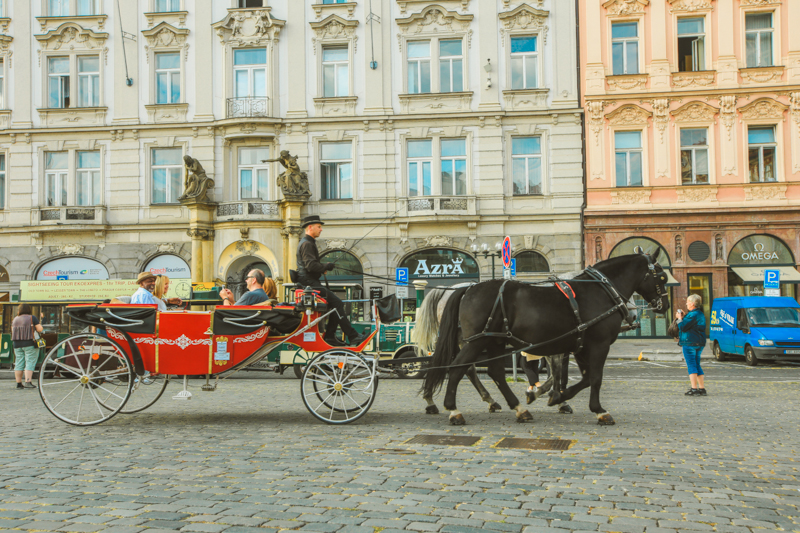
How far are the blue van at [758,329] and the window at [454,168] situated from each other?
10.1 meters

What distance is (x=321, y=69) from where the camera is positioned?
28.0 meters

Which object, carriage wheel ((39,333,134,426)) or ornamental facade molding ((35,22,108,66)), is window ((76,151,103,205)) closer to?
ornamental facade molding ((35,22,108,66))

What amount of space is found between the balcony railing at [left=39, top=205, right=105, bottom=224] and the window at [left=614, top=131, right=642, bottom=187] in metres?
19.8

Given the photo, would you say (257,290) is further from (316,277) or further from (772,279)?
(772,279)

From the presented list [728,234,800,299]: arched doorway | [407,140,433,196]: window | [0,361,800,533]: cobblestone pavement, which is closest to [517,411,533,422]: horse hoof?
[0,361,800,533]: cobblestone pavement

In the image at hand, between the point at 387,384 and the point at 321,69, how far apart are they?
16.7 metres

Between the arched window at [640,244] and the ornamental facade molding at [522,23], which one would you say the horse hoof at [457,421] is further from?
the ornamental facade molding at [522,23]

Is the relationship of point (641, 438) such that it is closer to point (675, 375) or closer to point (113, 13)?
point (675, 375)

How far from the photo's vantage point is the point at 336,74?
2806 cm

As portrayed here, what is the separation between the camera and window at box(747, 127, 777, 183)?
87.3ft

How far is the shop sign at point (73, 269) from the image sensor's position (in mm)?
28219

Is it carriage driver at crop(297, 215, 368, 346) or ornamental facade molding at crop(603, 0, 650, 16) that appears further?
ornamental facade molding at crop(603, 0, 650, 16)

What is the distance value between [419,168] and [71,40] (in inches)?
585

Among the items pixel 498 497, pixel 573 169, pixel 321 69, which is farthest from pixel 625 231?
pixel 498 497
